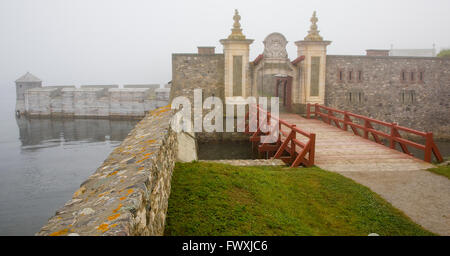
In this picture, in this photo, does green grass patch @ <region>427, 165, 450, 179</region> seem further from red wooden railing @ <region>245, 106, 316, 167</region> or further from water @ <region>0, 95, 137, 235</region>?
water @ <region>0, 95, 137, 235</region>

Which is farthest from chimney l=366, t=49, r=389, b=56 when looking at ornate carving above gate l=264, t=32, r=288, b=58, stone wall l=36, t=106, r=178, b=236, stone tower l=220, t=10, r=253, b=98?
stone wall l=36, t=106, r=178, b=236

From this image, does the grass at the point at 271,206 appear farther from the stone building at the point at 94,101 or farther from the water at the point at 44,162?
the stone building at the point at 94,101

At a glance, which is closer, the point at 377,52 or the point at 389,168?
the point at 389,168

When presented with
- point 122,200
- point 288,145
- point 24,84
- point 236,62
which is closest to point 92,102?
point 24,84

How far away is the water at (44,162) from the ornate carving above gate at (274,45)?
12.6 m

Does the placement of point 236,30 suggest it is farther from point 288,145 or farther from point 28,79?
point 28,79

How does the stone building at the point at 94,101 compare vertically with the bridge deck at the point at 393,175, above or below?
above

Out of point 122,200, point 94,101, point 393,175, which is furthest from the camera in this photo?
point 94,101

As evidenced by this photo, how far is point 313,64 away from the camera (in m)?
17.5

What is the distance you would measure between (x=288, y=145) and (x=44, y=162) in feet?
63.9

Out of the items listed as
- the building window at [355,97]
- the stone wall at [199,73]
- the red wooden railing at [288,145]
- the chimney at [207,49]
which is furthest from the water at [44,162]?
the building window at [355,97]

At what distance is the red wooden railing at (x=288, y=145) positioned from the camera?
27.9 feet

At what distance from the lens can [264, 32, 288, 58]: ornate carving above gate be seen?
16.8 meters
